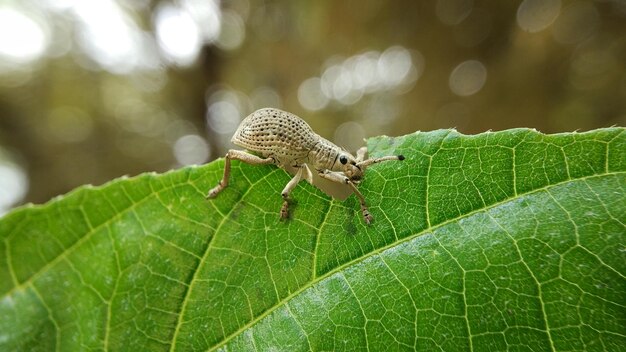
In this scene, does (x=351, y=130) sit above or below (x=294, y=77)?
below

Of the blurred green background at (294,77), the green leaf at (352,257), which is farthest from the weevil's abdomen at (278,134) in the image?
the blurred green background at (294,77)

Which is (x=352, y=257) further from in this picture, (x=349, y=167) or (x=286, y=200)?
(x=349, y=167)

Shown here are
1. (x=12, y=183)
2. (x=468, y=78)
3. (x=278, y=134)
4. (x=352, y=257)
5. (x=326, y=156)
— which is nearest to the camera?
(x=352, y=257)

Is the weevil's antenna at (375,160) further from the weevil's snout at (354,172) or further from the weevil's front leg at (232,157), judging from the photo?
the weevil's front leg at (232,157)

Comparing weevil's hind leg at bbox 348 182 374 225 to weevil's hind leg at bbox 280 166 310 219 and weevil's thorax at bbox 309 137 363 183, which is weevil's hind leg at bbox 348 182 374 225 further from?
weevil's thorax at bbox 309 137 363 183

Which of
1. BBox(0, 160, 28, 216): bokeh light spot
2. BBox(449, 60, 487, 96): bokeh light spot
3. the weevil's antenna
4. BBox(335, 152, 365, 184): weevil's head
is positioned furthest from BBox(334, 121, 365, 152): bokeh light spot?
BBox(0, 160, 28, 216): bokeh light spot

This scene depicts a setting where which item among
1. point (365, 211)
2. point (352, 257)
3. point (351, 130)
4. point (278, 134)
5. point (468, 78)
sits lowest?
point (351, 130)

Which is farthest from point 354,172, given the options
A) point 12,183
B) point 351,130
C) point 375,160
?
point 12,183
